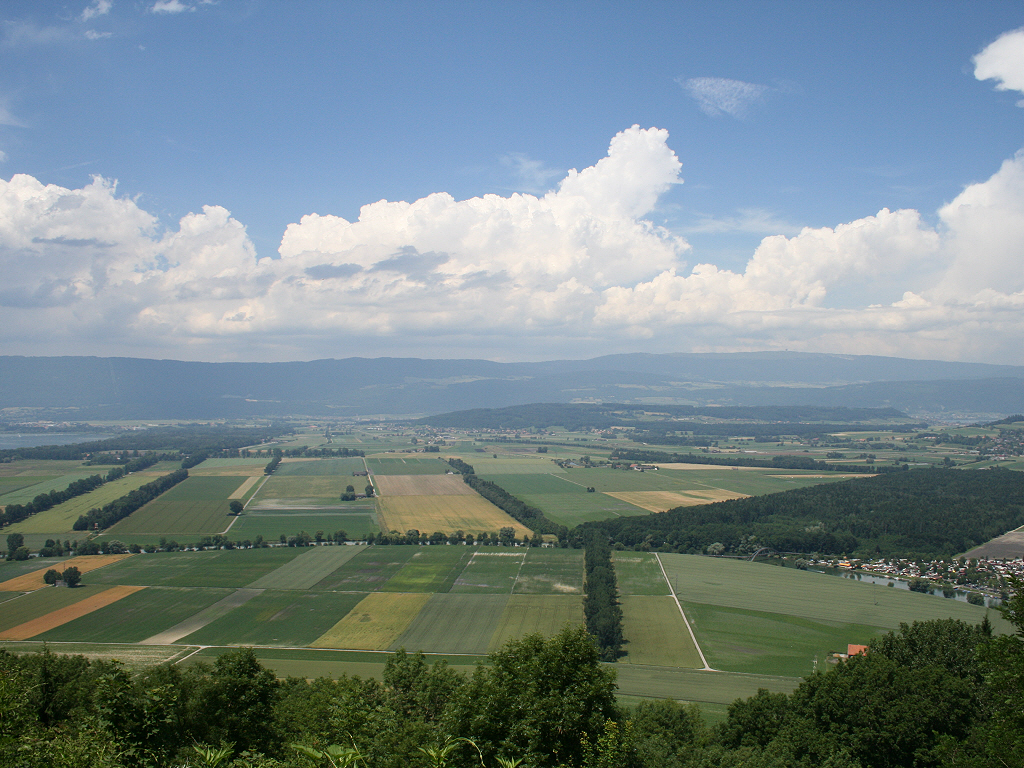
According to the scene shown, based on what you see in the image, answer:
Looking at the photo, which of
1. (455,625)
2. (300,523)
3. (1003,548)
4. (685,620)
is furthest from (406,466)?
(1003,548)

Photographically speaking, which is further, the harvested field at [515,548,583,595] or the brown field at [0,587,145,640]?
the harvested field at [515,548,583,595]

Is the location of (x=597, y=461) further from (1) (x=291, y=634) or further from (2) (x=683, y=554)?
(1) (x=291, y=634)

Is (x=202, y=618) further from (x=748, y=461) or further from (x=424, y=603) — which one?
(x=748, y=461)

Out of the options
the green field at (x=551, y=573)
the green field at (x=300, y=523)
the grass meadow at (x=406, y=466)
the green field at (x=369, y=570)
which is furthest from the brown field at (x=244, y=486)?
the green field at (x=551, y=573)

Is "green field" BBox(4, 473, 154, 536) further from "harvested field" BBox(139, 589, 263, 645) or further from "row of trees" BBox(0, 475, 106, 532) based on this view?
"harvested field" BBox(139, 589, 263, 645)

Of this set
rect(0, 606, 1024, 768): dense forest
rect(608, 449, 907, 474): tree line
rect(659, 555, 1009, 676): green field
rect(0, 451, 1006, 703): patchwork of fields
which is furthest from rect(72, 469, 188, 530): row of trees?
rect(608, 449, 907, 474): tree line

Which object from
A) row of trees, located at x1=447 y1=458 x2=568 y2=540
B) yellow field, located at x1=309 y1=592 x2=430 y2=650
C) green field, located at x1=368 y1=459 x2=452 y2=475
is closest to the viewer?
yellow field, located at x1=309 y1=592 x2=430 y2=650

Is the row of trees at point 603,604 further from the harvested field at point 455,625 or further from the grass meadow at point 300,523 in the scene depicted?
Result: the grass meadow at point 300,523
